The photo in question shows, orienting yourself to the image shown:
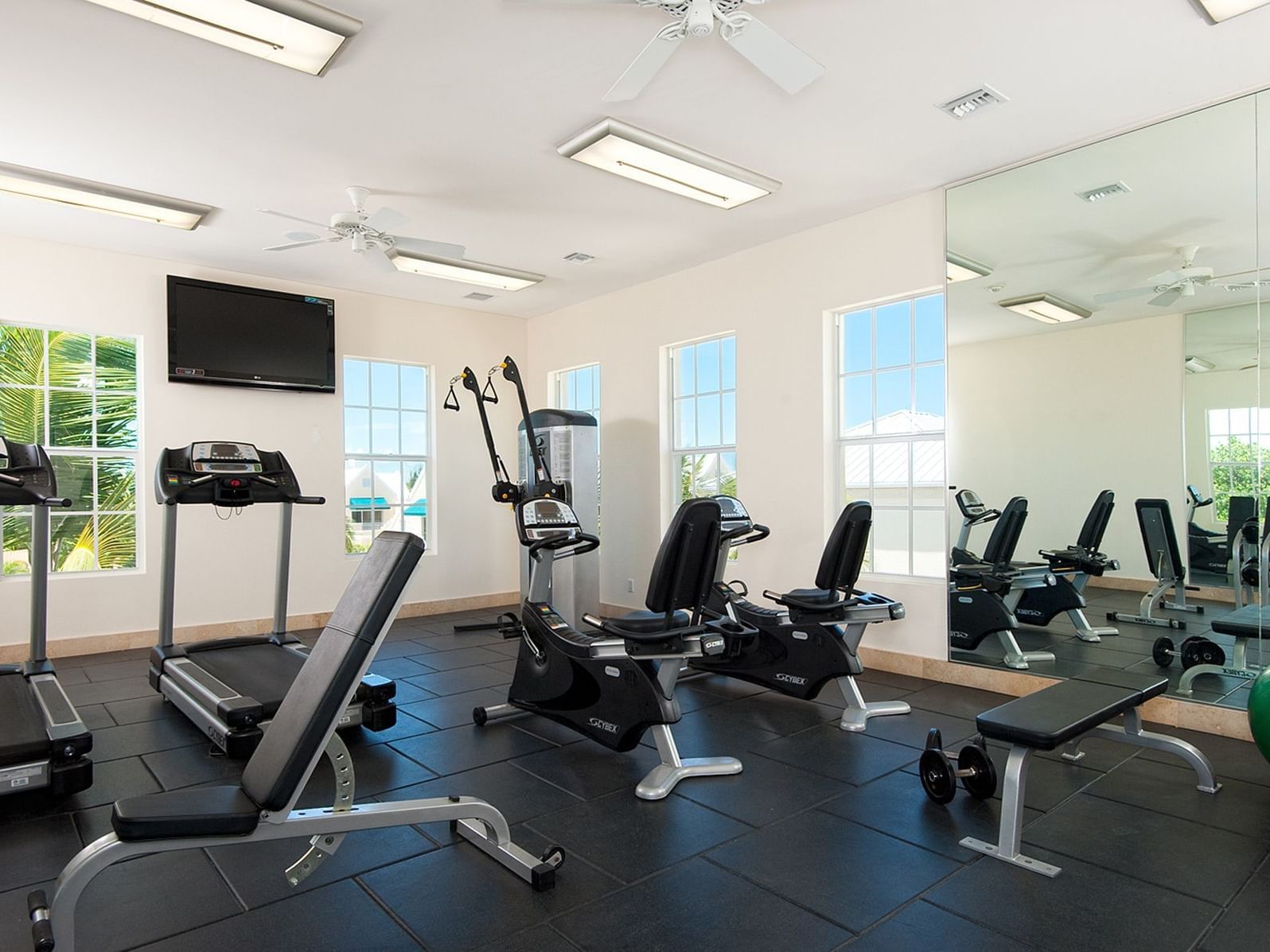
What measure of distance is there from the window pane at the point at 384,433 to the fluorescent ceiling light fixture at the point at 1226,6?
22.4 feet

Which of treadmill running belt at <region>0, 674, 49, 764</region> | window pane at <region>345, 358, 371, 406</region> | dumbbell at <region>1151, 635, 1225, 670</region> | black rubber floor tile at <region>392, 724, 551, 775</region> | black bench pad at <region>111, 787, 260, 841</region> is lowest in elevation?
black rubber floor tile at <region>392, 724, 551, 775</region>

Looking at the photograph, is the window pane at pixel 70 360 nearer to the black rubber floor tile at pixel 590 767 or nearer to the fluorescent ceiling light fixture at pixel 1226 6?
the black rubber floor tile at pixel 590 767

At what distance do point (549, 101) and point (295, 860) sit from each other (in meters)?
3.49

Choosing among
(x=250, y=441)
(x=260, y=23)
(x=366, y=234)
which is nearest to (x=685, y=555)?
(x=260, y=23)

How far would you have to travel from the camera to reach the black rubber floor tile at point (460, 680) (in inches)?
194

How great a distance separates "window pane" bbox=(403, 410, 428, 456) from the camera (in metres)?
7.82

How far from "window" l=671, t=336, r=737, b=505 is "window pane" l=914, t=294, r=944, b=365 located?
1.61 m

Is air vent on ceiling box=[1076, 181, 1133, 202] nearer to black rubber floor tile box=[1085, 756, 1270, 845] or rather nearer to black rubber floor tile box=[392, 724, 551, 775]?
black rubber floor tile box=[1085, 756, 1270, 845]

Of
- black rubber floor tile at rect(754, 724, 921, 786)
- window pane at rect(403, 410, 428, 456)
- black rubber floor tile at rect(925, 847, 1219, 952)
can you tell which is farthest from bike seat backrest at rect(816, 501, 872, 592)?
window pane at rect(403, 410, 428, 456)

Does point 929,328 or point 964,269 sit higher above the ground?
point 964,269

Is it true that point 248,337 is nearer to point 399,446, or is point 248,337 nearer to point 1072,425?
point 399,446

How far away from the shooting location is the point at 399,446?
25.6 feet

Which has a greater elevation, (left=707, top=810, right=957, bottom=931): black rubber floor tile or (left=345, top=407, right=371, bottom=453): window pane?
(left=345, top=407, right=371, bottom=453): window pane

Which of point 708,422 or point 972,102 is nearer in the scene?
point 972,102
